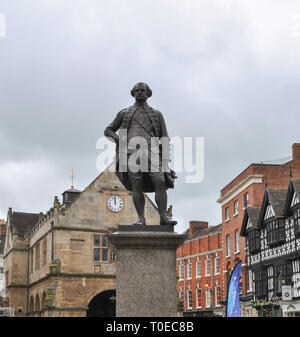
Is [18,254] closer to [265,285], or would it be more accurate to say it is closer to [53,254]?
[53,254]

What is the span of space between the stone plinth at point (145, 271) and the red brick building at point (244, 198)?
1381 inches

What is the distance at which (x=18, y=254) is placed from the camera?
5188 centimetres

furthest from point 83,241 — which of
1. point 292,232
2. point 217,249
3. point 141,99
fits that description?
point 141,99

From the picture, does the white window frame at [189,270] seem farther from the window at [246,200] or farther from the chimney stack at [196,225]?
the window at [246,200]

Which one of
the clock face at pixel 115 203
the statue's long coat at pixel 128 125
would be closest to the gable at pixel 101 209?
the clock face at pixel 115 203

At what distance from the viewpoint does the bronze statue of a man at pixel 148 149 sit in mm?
8750

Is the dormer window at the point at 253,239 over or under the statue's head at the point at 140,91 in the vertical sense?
over

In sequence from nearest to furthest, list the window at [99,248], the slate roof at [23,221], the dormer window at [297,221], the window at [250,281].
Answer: the dormer window at [297,221], the window at [99,248], the window at [250,281], the slate roof at [23,221]

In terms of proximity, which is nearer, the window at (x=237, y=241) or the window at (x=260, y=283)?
the window at (x=260, y=283)

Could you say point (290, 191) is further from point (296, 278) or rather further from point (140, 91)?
point (140, 91)

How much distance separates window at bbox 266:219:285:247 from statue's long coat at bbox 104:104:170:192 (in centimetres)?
2914

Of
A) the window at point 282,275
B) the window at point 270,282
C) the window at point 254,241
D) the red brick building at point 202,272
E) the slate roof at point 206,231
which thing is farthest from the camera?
the slate roof at point 206,231

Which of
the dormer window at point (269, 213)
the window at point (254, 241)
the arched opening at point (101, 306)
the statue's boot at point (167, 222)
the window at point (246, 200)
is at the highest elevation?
the window at point (246, 200)
